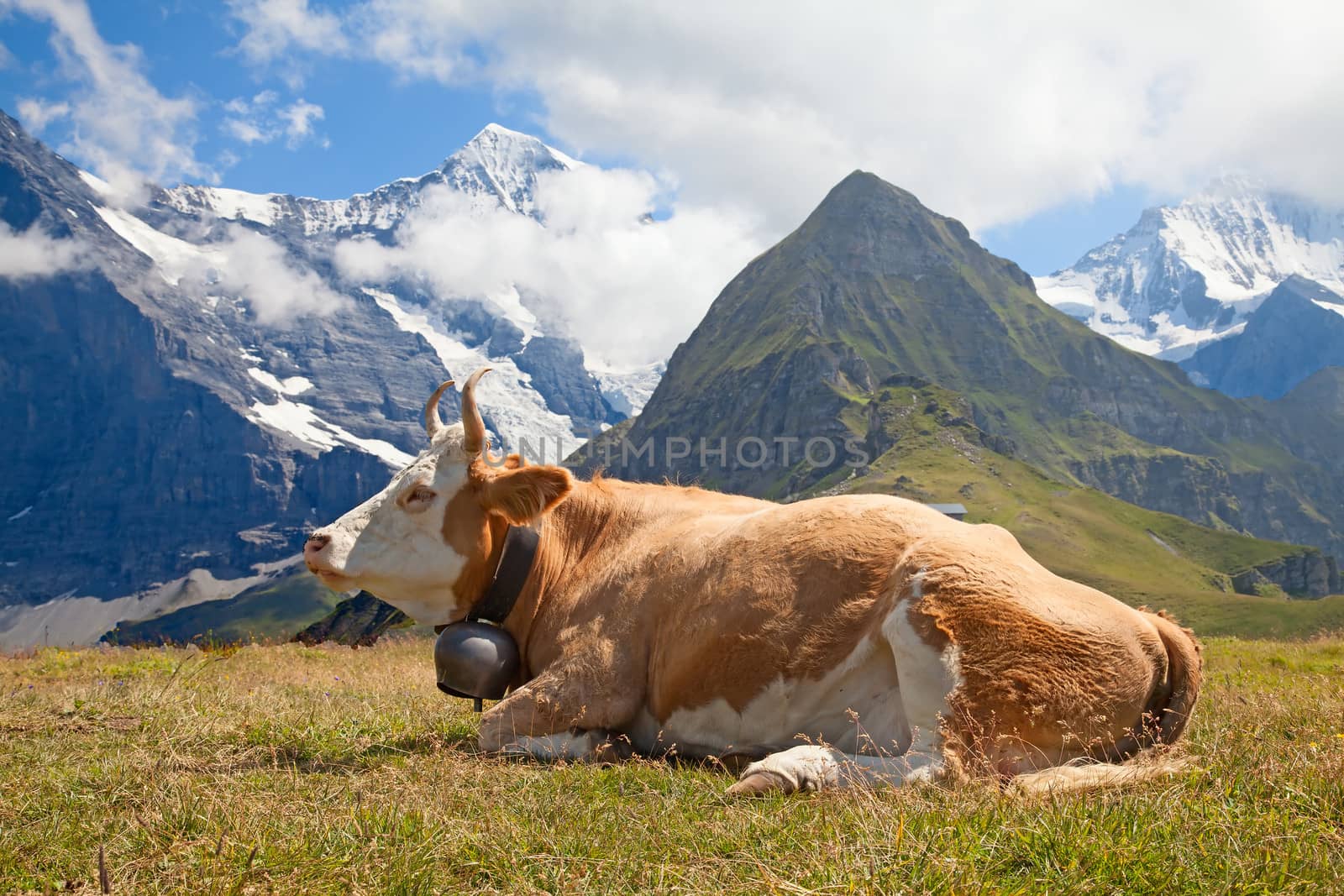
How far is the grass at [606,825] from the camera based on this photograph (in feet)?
13.1

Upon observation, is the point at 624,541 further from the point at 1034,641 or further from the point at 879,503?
the point at 1034,641

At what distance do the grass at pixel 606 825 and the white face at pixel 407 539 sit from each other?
1522 mm

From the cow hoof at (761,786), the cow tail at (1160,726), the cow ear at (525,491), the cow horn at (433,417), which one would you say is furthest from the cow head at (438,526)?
the cow tail at (1160,726)


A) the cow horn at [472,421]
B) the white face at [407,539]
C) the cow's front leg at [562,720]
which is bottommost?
the cow's front leg at [562,720]

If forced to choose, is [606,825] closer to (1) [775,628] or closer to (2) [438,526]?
(1) [775,628]

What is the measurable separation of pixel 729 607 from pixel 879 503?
140cm

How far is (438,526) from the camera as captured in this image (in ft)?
30.1

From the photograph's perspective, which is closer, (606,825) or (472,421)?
(606,825)

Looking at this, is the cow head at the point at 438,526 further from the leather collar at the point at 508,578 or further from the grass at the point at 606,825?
the grass at the point at 606,825

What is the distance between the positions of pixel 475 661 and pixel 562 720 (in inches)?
43.5

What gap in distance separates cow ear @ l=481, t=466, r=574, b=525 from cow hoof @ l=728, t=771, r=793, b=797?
3.56 meters

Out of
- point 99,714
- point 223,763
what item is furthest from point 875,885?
point 99,714

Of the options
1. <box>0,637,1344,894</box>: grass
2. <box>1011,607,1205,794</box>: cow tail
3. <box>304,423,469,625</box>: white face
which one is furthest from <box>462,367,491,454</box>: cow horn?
<box>1011,607,1205,794</box>: cow tail

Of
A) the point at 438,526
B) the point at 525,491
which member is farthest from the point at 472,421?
the point at 438,526
